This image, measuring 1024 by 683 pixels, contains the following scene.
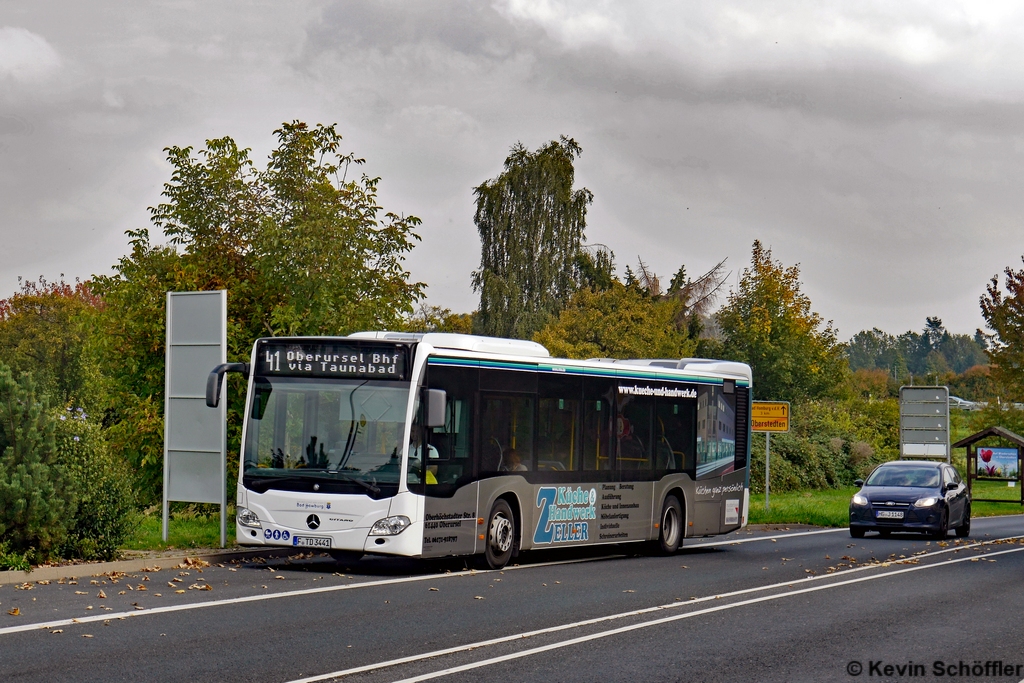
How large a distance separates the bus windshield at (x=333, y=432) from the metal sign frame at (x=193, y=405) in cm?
187

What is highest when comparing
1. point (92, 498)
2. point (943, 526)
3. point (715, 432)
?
point (715, 432)

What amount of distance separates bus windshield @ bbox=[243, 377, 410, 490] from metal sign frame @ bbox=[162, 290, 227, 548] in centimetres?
187

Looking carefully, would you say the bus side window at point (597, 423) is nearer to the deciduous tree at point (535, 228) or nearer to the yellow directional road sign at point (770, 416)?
the yellow directional road sign at point (770, 416)

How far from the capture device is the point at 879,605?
43.8 ft

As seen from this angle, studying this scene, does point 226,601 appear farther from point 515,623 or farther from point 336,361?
point 336,361

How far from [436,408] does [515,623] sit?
4.26 metres

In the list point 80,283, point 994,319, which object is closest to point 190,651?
point 994,319

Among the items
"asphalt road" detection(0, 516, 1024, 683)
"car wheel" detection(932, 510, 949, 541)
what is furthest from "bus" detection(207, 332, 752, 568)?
"car wheel" detection(932, 510, 949, 541)

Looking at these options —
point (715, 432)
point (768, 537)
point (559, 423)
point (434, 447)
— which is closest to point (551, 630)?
point (434, 447)

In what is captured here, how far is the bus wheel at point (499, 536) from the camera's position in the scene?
1639cm

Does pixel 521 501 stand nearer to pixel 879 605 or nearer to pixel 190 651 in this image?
pixel 879 605

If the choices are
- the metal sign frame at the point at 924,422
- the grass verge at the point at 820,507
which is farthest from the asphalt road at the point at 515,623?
the metal sign frame at the point at 924,422

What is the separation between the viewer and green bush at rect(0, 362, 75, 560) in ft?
44.6

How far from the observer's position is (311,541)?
15.1 m
